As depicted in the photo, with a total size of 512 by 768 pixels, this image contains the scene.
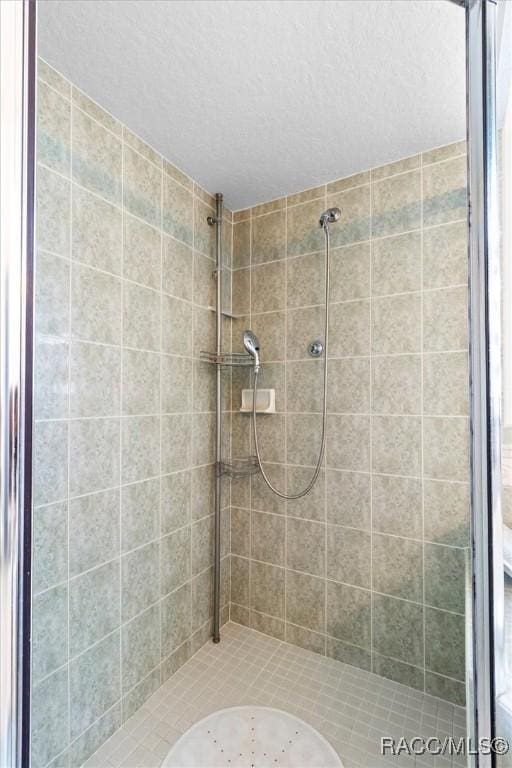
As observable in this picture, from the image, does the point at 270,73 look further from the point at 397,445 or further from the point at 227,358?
the point at 397,445

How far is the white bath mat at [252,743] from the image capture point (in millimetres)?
1199

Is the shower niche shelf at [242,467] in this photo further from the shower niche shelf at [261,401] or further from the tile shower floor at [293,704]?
the tile shower floor at [293,704]

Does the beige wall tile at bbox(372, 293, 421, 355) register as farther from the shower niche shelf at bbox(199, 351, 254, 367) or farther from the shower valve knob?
the shower niche shelf at bbox(199, 351, 254, 367)

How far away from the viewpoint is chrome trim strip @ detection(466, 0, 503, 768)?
0.53 meters

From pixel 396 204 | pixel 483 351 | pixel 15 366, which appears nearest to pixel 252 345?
pixel 396 204

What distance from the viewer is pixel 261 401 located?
1.91 meters

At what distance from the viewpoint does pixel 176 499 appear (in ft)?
5.41

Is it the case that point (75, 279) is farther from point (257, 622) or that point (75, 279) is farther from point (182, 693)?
point (257, 622)

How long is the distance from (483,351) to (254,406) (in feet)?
4.55

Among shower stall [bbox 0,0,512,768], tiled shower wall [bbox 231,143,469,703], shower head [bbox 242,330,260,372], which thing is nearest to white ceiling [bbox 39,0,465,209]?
shower stall [bbox 0,0,512,768]

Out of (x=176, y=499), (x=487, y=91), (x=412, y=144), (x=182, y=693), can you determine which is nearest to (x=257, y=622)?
(x=182, y=693)

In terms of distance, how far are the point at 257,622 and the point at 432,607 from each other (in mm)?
885

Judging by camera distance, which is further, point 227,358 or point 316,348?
point 227,358

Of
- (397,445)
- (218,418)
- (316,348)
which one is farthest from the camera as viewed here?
(218,418)
